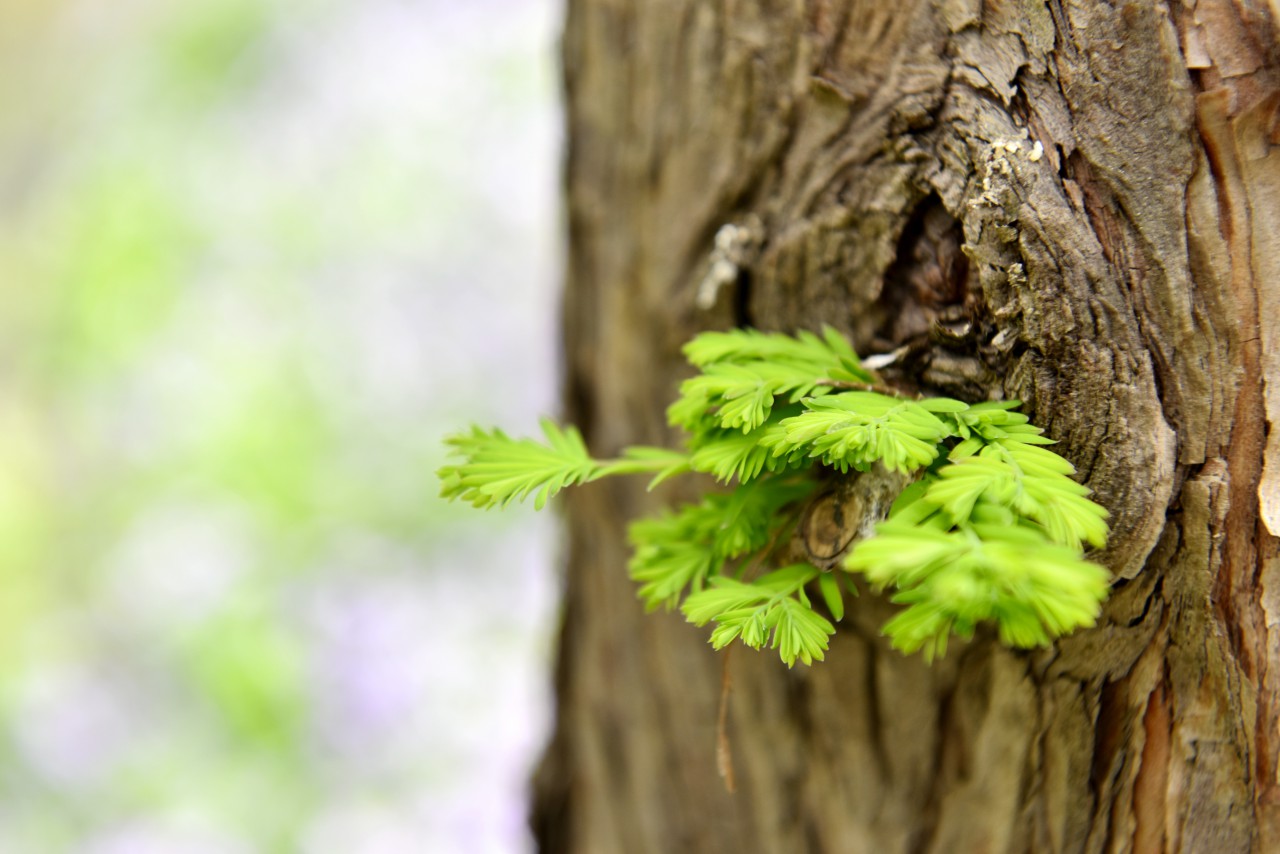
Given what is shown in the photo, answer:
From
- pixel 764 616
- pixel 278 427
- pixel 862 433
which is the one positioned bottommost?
pixel 764 616

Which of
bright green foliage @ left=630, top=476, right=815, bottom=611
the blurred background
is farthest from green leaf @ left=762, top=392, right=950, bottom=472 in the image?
the blurred background

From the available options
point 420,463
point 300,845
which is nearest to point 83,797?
point 300,845

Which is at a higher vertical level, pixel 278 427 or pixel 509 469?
pixel 278 427

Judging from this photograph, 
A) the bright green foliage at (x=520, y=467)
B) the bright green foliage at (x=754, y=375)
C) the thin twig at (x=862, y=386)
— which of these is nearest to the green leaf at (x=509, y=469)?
the bright green foliage at (x=520, y=467)

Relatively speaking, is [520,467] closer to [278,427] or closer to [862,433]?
[862,433]

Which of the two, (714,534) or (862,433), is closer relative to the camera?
(862,433)

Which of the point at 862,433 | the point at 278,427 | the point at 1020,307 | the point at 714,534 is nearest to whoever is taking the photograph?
the point at 862,433

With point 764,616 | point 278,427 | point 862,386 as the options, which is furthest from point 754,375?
point 278,427
